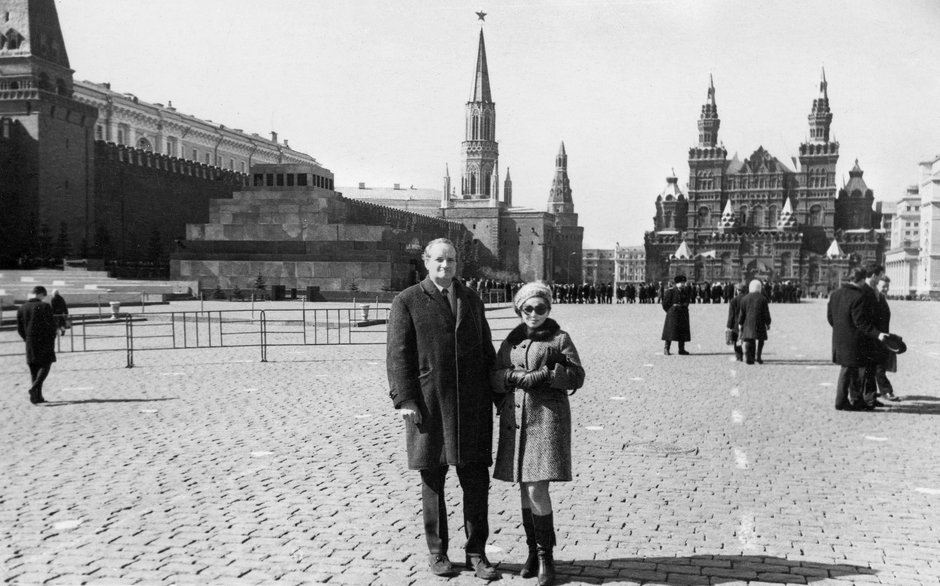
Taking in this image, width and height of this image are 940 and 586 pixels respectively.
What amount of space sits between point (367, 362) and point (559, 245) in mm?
105658

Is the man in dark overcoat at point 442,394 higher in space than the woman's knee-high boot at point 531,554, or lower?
higher

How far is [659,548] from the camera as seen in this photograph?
4453 millimetres

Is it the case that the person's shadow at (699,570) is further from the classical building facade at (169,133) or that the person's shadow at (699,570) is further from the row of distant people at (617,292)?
the classical building facade at (169,133)

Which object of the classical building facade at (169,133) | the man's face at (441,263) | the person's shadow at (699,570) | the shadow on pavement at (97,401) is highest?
the classical building facade at (169,133)

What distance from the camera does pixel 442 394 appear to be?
410 centimetres

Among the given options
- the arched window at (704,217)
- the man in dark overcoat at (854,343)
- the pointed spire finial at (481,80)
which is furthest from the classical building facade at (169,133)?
the man in dark overcoat at (854,343)

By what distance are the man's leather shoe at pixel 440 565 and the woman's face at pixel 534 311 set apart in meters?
1.16

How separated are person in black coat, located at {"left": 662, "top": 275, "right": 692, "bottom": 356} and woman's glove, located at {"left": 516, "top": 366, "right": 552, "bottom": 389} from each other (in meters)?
11.0

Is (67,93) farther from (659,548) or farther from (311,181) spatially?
(659,548)

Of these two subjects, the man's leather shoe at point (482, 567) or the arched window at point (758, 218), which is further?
the arched window at point (758, 218)

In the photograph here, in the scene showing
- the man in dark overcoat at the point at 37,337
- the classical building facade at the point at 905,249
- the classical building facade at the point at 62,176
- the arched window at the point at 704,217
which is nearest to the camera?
the man in dark overcoat at the point at 37,337

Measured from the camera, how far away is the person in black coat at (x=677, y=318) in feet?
48.3

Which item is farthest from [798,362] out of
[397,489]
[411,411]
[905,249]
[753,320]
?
[905,249]

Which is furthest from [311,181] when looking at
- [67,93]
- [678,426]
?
[678,426]
